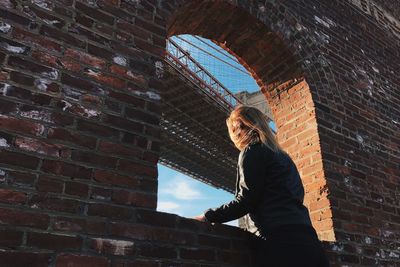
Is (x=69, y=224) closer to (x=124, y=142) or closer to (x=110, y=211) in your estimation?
(x=110, y=211)

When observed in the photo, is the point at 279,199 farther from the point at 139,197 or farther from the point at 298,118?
the point at 298,118

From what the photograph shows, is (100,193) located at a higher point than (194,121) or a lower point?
lower

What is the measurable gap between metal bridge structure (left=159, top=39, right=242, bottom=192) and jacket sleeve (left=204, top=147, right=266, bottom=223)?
22.4 feet

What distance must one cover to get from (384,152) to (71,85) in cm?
296

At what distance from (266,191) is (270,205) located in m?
0.07

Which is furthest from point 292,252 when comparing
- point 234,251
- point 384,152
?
point 384,152

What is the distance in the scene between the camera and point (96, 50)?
2180mm

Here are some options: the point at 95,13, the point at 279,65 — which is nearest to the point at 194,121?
the point at 279,65

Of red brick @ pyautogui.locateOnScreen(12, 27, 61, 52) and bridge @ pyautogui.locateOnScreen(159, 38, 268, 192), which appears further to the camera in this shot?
bridge @ pyautogui.locateOnScreen(159, 38, 268, 192)

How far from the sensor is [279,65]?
3.61m

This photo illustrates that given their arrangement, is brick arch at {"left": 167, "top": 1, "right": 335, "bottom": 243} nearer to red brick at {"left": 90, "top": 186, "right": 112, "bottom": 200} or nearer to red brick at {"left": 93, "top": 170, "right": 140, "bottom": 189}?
red brick at {"left": 93, "top": 170, "right": 140, "bottom": 189}

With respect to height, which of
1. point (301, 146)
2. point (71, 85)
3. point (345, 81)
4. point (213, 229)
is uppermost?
point (345, 81)

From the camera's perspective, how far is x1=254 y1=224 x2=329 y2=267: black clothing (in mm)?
1788

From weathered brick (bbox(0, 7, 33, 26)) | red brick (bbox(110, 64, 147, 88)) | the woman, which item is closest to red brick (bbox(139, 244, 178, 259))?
the woman
